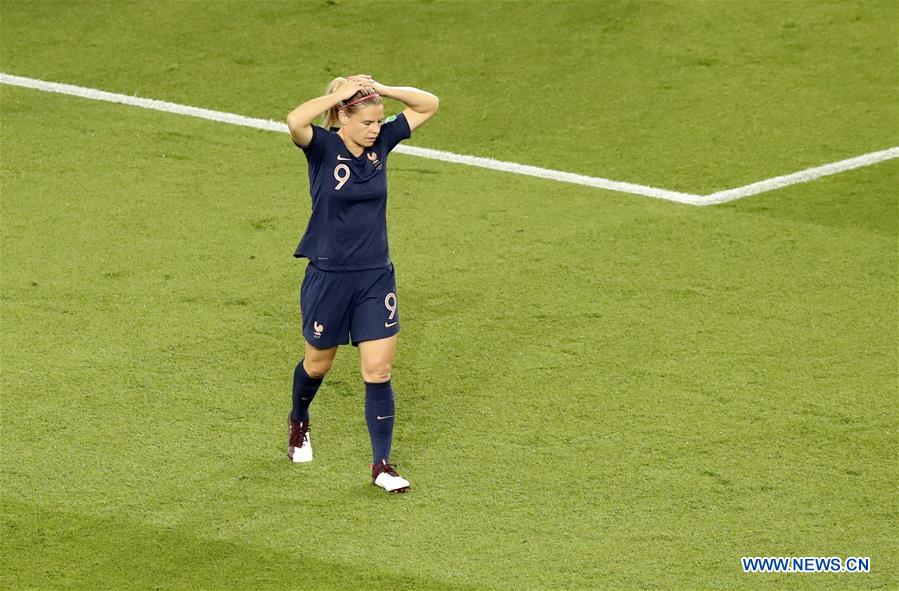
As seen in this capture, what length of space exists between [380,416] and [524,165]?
4.87 m

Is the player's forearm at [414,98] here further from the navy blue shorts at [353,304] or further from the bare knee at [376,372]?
the bare knee at [376,372]

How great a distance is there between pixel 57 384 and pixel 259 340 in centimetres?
123

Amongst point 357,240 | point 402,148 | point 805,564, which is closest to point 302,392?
point 357,240

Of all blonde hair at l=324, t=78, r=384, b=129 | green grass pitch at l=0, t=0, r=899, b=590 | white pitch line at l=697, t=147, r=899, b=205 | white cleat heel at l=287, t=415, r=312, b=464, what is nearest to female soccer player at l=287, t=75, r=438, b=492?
blonde hair at l=324, t=78, r=384, b=129

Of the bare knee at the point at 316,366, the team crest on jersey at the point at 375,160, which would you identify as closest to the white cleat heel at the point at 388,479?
the bare knee at the point at 316,366

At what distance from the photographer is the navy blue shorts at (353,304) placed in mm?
7316

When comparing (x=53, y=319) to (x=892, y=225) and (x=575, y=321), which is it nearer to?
(x=575, y=321)

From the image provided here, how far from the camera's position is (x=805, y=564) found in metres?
6.93

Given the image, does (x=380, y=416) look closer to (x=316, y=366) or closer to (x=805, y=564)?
(x=316, y=366)

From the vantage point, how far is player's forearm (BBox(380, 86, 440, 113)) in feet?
23.7

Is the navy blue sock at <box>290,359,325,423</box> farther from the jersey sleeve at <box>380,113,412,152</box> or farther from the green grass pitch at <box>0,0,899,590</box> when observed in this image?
the jersey sleeve at <box>380,113,412,152</box>

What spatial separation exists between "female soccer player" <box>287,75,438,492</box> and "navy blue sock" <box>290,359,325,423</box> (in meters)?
0.09

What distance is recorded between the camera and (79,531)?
23.4 feet

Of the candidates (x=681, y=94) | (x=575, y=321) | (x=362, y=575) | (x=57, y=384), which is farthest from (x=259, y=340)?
(x=681, y=94)
